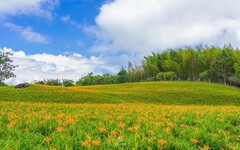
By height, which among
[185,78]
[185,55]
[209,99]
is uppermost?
[185,55]

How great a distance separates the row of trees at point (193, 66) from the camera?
225 feet

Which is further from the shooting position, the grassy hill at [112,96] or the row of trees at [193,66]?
the row of trees at [193,66]

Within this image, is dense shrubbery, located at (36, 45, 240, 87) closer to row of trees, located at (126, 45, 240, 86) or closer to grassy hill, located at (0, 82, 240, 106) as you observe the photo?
row of trees, located at (126, 45, 240, 86)

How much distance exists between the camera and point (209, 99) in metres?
38.6

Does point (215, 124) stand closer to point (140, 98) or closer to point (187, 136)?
point (187, 136)

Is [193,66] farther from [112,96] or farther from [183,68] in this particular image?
[112,96]

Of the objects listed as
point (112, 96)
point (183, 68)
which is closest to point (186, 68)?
point (183, 68)

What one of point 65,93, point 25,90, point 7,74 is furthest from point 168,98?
point 7,74

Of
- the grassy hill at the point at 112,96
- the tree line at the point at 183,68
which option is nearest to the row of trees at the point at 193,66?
the tree line at the point at 183,68

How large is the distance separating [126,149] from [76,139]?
882mm

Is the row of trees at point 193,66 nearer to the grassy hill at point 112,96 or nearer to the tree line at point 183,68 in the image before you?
the tree line at point 183,68

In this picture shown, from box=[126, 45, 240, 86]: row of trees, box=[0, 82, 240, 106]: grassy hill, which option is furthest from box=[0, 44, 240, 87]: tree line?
box=[0, 82, 240, 106]: grassy hill

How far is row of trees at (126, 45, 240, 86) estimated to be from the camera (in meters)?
68.4

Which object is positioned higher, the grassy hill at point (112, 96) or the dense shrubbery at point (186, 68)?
the dense shrubbery at point (186, 68)
